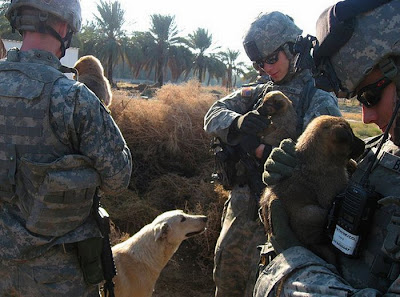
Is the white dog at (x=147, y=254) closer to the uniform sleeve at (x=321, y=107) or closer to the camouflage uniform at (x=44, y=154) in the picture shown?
the camouflage uniform at (x=44, y=154)

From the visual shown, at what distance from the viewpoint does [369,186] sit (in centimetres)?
167

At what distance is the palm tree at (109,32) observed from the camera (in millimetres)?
35344

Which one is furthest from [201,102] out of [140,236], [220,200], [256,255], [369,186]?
[369,186]

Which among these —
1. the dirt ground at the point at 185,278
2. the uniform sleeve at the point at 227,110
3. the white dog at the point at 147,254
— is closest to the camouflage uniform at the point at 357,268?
the uniform sleeve at the point at 227,110

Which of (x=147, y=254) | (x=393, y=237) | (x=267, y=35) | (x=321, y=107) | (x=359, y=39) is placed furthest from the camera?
(x=147, y=254)

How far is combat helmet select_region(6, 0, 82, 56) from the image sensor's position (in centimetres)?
274

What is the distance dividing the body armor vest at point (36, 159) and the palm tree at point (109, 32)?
3330 cm

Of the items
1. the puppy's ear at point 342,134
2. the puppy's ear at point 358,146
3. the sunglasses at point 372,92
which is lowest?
the puppy's ear at point 358,146

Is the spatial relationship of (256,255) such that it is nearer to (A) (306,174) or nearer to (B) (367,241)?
(A) (306,174)

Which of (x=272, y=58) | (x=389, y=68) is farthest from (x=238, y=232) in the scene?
(x=389, y=68)

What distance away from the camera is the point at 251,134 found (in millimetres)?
Answer: 3422

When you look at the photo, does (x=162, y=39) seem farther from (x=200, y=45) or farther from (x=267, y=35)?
(x=267, y=35)

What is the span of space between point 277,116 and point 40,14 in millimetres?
1850

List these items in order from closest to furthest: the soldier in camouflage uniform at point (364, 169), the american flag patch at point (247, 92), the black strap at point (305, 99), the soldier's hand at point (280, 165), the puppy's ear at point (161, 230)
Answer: the soldier in camouflage uniform at point (364, 169), the soldier's hand at point (280, 165), the black strap at point (305, 99), the american flag patch at point (247, 92), the puppy's ear at point (161, 230)
